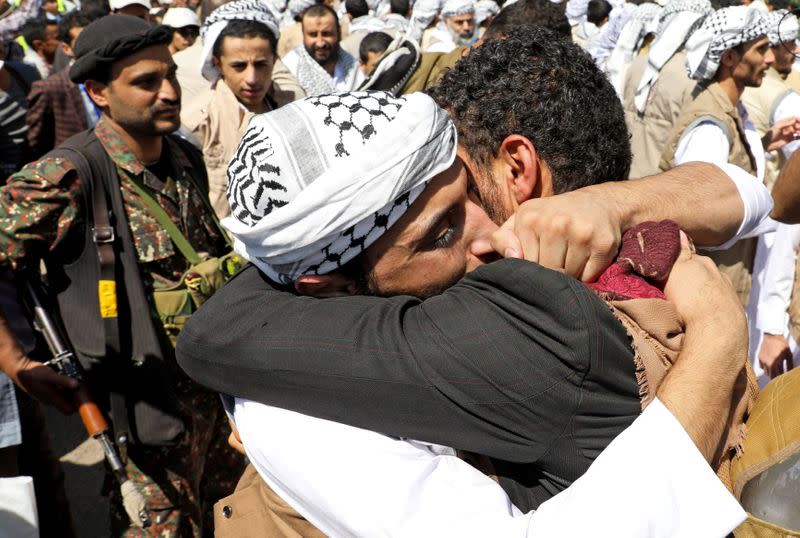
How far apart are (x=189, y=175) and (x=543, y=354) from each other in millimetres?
3064

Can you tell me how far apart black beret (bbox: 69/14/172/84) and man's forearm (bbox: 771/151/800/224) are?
10.1ft

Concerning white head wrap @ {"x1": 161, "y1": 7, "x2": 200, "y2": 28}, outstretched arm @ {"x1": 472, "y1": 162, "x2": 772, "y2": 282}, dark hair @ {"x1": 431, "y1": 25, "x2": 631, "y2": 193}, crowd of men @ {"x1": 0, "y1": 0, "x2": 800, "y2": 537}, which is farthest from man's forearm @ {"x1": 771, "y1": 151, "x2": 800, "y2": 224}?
white head wrap @ {"x1": 161, "y1": 7, "x2": 200, "y2": 28}

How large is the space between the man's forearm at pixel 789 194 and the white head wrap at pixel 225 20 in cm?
414

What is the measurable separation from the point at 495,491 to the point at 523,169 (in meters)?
0.83

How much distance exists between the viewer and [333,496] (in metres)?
1.44

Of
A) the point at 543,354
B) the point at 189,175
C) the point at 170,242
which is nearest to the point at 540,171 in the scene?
the point at 543,354

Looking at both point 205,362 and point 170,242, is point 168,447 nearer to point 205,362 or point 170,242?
point 170,242

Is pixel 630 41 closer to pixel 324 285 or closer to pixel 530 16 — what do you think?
pixel 530 16

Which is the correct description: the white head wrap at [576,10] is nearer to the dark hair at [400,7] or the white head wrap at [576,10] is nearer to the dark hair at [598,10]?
the dark hair at [598,10]

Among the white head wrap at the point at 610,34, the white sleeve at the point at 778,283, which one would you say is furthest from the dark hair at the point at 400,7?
the white sleeve at the point at 778,283

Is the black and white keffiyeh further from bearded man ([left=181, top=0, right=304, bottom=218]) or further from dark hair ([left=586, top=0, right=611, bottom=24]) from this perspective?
dark hair ([left=586, top=0, right=611, bottom=24])

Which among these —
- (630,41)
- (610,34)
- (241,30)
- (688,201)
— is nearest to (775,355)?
(688,201)

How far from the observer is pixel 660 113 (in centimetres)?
588

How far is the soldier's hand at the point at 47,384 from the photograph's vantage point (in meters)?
3.25
